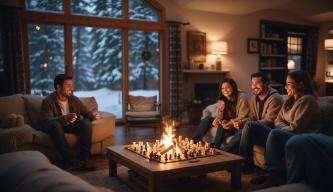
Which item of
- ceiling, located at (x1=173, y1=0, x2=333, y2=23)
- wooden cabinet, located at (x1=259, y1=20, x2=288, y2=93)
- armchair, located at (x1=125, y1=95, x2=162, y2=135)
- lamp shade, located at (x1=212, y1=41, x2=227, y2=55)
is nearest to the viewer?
armchair, located at (x1=125, y1=95, x2=162, y2=135)

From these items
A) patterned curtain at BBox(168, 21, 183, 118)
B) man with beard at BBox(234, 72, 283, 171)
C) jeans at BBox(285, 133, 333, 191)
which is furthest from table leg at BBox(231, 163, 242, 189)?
patterned curtain at BBox(168, 21, 183, 118)

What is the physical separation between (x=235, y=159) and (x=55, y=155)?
216 cm

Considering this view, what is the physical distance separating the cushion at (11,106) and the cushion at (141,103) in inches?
82.6

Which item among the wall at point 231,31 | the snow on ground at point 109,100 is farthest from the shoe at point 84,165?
the wall at point 231,31

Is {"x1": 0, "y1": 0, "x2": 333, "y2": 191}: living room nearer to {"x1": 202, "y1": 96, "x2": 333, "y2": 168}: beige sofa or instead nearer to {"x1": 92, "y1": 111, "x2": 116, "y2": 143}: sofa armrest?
{"x1": 92, "y1": 111, "x2": 116, "y2": 143}: sofa armrest

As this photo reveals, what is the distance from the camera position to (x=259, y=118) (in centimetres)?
362

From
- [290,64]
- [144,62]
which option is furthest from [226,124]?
[290,64]

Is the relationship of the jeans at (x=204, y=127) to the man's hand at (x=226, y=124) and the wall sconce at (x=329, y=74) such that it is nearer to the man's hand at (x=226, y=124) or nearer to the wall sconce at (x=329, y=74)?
the man's hand at (x=226, y=124)

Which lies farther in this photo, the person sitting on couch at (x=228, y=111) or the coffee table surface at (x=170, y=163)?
the person sitting on couch at (x=228, y=111)

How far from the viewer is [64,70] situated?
6.01 meters

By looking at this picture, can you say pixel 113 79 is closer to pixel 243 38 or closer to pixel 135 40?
pixel 135 40

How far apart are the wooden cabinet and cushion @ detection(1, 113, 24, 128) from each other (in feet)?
20.9

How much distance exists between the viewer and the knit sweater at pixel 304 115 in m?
2.92

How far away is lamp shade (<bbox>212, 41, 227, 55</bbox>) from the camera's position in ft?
23.4
